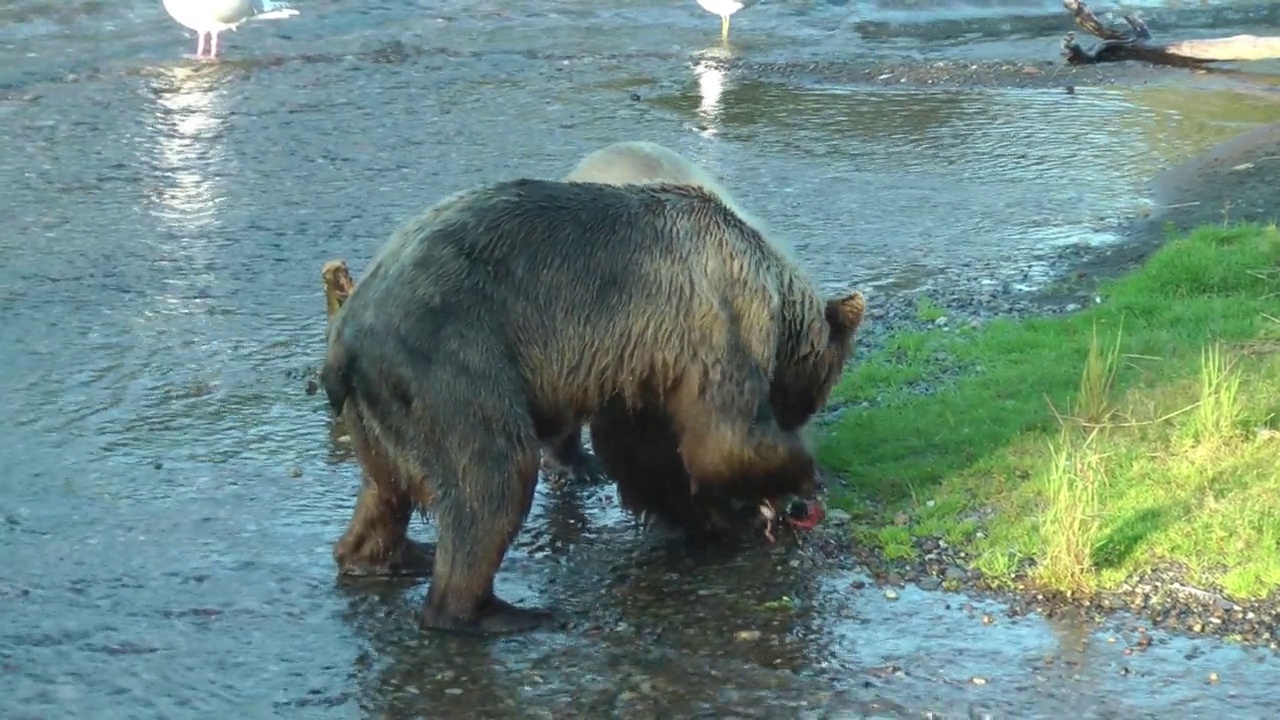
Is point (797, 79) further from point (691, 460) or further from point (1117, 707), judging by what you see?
point (1117, 707)

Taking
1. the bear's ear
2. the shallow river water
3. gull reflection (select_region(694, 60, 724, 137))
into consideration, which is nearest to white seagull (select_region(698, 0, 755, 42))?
the shallow river water

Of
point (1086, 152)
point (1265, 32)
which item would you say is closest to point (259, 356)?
point (1086, 152)

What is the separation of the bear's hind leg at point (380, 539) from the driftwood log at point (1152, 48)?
35.3 ft

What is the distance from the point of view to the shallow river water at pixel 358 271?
514 centimetres

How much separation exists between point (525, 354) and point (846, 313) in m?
1.36

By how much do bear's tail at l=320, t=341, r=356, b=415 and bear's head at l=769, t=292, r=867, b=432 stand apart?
5.23 feet

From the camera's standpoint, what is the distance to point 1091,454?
611 centimetres

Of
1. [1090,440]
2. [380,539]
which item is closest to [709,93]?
[1090,440]

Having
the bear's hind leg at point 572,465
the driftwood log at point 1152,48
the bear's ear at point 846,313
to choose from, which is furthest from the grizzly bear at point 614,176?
the driftwood log at point 1152,48

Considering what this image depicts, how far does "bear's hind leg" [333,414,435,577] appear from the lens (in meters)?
5.78

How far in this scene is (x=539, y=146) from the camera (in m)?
12.4

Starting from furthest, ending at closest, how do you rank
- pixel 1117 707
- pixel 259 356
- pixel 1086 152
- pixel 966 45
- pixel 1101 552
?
1. pixel 966 45
2. pixel 1086 152
3. pixel 259 356
4. pixel 1101 552
5. pixel 1117 707

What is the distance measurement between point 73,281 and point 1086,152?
264 inches

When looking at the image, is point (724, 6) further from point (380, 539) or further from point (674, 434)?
point (380, 539)
